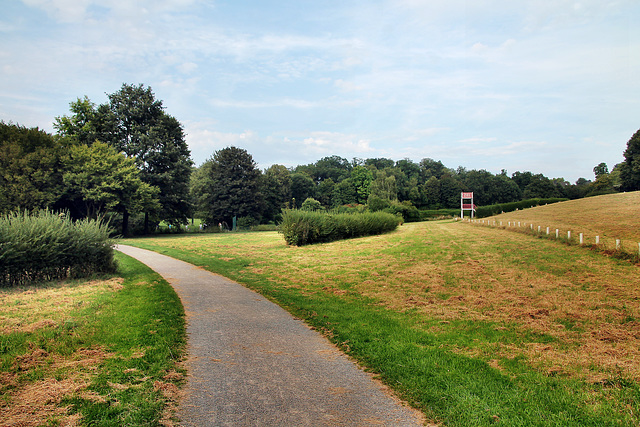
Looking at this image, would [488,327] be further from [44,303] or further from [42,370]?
[44,303]

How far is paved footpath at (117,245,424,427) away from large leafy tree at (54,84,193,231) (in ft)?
119

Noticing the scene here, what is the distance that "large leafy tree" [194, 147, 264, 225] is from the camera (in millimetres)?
54062

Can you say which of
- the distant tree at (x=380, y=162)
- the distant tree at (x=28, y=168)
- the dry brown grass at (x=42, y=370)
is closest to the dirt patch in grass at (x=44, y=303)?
the dry brown grass at (x=42, y=370)

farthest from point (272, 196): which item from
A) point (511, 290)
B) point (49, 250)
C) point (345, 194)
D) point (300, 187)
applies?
point (511, 290)

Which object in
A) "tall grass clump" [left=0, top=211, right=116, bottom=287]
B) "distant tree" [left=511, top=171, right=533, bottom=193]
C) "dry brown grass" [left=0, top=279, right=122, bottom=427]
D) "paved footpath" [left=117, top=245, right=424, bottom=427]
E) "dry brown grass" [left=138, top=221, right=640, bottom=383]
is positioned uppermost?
"distant tree" [left=511, top=171, right=533, bottom=193]

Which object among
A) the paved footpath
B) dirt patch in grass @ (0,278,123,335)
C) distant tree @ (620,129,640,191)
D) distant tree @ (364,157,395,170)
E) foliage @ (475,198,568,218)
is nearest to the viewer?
the paved footpath

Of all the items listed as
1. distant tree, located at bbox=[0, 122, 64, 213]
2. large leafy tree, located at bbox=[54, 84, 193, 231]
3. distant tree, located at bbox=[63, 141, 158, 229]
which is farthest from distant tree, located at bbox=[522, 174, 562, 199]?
distant tree, located at bbox=[0, 122, 64, 213]

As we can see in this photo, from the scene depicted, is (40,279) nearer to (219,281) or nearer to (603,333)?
(219,281)

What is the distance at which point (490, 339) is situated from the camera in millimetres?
6328

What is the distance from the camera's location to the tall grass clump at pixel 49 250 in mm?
10852

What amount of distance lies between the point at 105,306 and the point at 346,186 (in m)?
81.9

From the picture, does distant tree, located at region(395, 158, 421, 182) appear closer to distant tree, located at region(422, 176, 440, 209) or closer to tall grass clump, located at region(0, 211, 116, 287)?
distant tree, located at region(422, 176, 440, 209)

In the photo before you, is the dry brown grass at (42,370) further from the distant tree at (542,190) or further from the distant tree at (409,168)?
the distant tree at (409,168)

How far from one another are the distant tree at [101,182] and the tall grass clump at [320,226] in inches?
735
